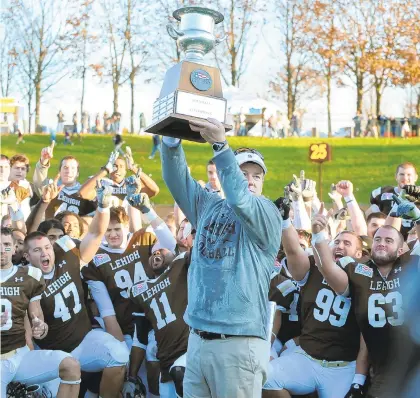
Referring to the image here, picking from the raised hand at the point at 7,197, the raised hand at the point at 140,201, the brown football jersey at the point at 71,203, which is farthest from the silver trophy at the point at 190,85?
the brown football jersey at the point at 71,203

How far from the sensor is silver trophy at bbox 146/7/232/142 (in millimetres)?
3594

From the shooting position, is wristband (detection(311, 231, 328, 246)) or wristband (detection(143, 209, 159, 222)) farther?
wristband (detection(143, 209, 159, 222))

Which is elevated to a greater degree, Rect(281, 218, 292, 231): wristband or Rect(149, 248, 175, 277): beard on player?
Rect(281, 218, 292, 231): wristband

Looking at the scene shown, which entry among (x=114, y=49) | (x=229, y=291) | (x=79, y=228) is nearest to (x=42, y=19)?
(x=114, y=49)

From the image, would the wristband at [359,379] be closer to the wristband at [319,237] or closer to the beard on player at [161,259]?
the wristband at [319,237]

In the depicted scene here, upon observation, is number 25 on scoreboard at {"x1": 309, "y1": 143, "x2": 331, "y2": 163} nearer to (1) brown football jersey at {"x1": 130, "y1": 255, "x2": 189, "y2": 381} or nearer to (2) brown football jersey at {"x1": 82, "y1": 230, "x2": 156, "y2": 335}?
(2) brown football jersey at {"x1": 82, "y1": 230, "x2": 156, "y2": 335}

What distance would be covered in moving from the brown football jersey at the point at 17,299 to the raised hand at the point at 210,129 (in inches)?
109

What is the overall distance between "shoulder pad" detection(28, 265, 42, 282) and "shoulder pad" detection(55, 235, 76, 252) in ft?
1.41

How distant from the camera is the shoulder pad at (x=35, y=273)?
5781mm

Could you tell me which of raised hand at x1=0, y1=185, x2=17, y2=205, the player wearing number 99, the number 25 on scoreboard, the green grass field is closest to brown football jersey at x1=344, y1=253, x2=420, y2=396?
the player wearing number 99

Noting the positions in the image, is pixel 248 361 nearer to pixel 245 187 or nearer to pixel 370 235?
pixel 245 187

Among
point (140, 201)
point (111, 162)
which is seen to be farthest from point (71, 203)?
point (140, 201)

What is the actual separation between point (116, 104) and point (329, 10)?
9627mm

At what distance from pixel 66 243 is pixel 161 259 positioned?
2.58 ft
